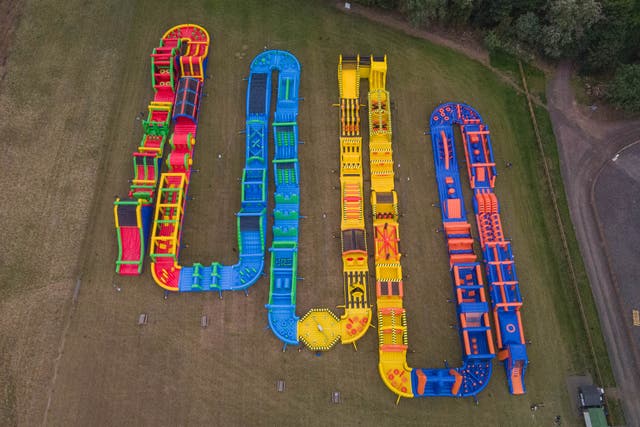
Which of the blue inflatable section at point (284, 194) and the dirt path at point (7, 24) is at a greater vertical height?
the dirt path at point (7, 24)

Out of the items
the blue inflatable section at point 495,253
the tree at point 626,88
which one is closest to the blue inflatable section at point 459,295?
the blue inflatable section at point 495,253

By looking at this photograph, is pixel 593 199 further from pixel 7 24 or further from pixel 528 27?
pixel 7 24

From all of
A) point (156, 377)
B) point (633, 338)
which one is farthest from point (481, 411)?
point (156, 377)

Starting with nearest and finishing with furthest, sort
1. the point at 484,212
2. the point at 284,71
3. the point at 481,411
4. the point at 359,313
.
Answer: the point at 481,411 → the point at 359,313 → the point at 484,212 → the point at 284,71

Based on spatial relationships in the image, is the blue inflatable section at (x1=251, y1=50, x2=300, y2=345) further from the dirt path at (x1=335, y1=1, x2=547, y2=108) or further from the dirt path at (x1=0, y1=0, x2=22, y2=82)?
the dirt path at (x1=0, y1=0, x2=22, y2=82)

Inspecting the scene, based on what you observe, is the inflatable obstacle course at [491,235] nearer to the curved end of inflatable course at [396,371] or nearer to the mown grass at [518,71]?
the mown grass at [518,71]

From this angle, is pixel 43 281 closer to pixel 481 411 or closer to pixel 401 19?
pixel 481 411
